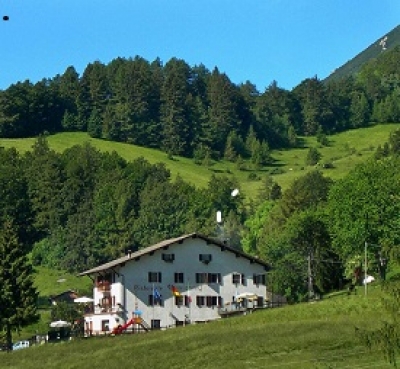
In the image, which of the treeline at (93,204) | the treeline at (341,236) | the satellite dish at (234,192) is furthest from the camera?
the satellite dish at (234,192)

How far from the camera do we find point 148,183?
164875 millimetres

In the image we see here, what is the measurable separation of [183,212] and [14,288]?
248 ft

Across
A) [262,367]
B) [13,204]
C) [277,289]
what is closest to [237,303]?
[277,289]

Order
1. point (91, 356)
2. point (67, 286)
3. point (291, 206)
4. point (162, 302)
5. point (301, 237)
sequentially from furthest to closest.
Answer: point (67, 286)
point (291, 206)
point (301, 237)
point (162, 302)
point (91, 356)

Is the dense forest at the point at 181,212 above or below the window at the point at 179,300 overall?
above

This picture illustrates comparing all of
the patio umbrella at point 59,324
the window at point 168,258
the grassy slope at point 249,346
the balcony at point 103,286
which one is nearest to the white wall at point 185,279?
the window at point 168,258

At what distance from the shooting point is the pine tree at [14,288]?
255 feet

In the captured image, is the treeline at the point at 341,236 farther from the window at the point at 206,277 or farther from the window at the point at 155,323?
the window at the point at 155,323

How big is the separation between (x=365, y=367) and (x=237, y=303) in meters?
49.7

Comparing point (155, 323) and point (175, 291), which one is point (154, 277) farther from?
point (155, 323)

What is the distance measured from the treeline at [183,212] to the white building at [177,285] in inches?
167

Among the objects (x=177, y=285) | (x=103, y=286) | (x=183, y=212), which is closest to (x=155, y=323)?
(x=177, y=285)

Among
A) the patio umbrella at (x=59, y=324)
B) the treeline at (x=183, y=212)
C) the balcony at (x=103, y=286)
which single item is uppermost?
the treeline at (x=183, y=212)

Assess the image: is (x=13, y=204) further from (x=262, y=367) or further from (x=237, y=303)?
(x=262, y=367)
